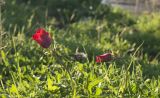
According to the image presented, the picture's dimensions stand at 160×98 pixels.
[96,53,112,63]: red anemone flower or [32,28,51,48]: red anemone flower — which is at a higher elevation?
[32,28,51,48]: red anemone flower

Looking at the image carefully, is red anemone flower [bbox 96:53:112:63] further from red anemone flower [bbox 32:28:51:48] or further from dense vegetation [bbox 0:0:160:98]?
red anemone flower [bbox 32:28:51:48]

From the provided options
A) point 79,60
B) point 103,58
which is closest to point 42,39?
point 103,58

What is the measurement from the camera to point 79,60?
147 inches

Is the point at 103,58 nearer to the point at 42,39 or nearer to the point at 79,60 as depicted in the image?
the point at 42,39

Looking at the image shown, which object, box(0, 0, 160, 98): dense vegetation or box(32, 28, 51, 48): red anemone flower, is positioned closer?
box(32, 28, 51, 48): red anemone flower

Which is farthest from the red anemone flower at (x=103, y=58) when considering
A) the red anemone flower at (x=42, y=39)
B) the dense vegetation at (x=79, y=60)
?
the red anemone flower at (x=42, y=39)

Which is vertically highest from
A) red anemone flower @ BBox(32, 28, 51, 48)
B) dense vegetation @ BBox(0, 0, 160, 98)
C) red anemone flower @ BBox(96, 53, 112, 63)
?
red anemone flower @ BBox(32, 28, 51, 48)

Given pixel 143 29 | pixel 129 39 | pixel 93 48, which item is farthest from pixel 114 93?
pixel 143 29

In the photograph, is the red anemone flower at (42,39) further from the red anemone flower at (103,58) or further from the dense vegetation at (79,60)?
the red anemone flower at (103,58)

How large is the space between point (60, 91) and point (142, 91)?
50 centimetres

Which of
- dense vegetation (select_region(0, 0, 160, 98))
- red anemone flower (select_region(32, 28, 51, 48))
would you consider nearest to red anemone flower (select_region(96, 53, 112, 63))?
dense vegetation (select_region(0, 0, 160, 98))

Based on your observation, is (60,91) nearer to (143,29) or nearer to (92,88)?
(92,88)

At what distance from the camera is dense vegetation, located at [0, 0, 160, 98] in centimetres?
275

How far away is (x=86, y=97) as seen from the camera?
266 cm
